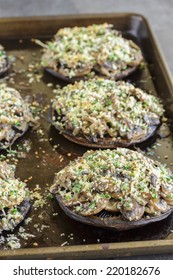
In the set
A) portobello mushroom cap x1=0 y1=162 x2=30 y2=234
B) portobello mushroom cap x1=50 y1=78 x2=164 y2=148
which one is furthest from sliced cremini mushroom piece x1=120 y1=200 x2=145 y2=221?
portobello mushroom cap x1=50 y1=78 x2=164 y2=148

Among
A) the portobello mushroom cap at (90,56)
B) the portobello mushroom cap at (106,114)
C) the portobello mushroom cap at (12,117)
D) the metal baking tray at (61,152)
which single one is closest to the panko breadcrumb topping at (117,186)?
the metal baking tray at (61,152)

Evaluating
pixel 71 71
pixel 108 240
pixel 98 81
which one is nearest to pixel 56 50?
pixel 71 71

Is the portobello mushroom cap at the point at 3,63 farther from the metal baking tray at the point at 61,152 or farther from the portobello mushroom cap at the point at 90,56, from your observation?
the portobello mushroom cap at the point at 90,56

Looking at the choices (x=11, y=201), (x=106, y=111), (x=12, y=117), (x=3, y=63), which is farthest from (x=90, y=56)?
(x=11, y=201)

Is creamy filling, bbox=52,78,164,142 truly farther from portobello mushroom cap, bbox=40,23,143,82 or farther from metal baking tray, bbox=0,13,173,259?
→ portobello mushroom cap, bbox=40,23,143,82

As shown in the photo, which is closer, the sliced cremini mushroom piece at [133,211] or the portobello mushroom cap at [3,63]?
the sliced cremini mushroom piece at [133,211]
